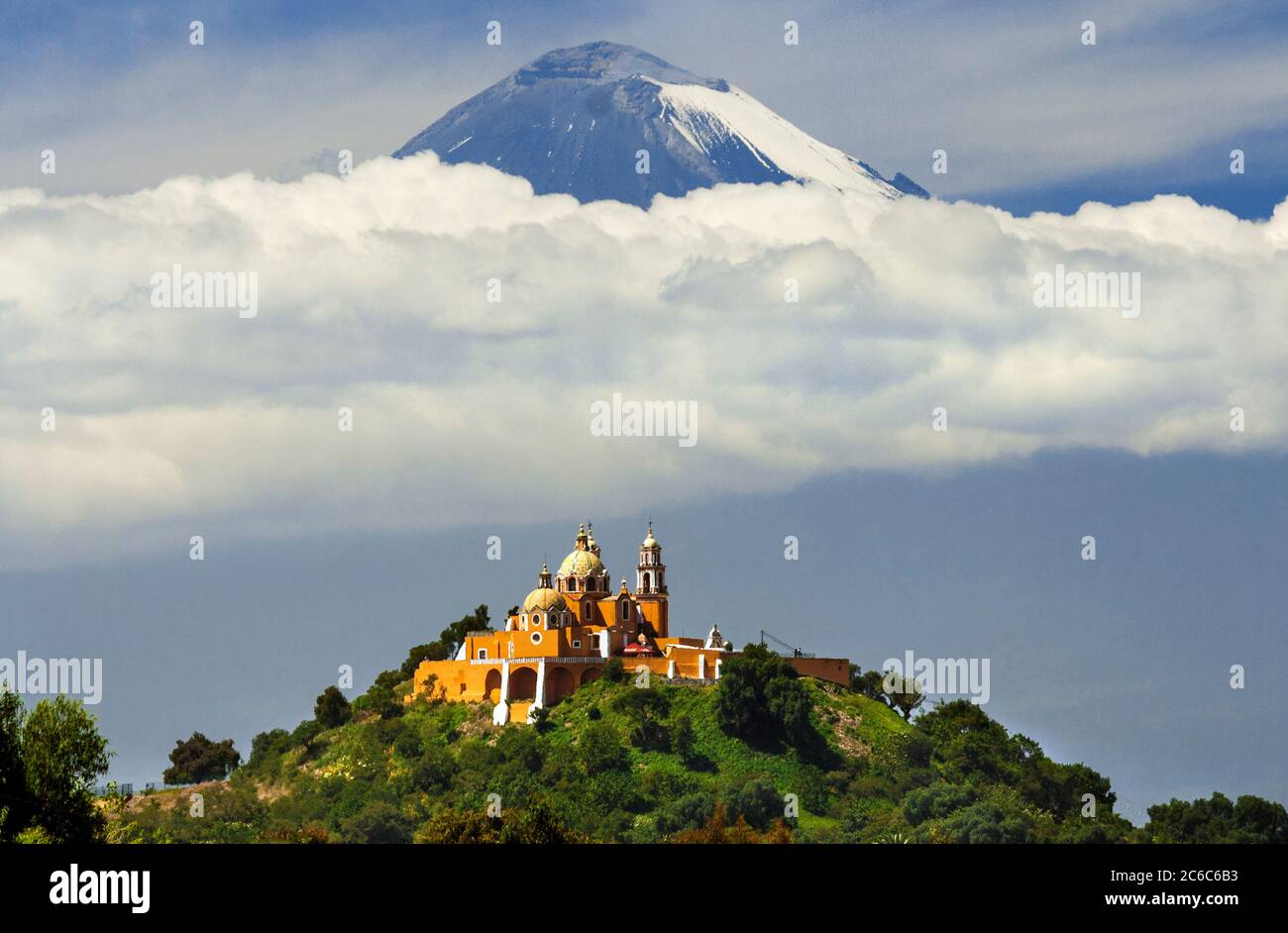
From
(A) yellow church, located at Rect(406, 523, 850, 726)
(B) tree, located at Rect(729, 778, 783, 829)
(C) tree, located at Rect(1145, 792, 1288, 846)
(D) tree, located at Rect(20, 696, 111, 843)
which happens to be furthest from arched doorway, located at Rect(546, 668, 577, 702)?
(D) tree, located at Rect(20, 696, 111, 843)

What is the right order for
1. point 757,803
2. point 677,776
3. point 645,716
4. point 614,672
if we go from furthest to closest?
point 614,672
point 645,716
point 677,776
point 757,803

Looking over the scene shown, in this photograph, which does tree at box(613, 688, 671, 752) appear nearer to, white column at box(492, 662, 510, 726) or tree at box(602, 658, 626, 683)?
tree at box(602, 658, 626, 683)

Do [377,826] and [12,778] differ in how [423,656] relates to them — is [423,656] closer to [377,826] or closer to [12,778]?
[377,826]

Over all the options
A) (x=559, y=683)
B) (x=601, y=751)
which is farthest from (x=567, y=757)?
(x=559, y=683)

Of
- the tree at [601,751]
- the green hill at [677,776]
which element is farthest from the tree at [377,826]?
the tree at [601,751]

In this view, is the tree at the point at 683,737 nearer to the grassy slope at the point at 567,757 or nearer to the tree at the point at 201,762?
the grassy slope at the point at 567,757
